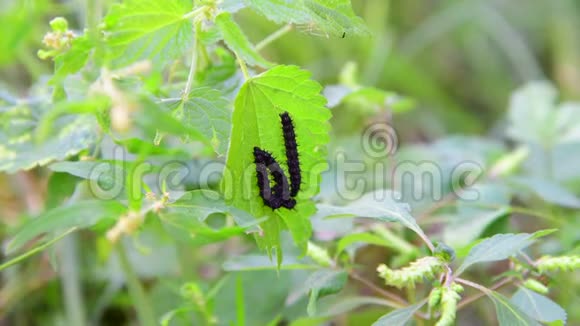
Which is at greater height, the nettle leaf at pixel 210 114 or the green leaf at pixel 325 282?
the nettle leaf at pixel 210 114

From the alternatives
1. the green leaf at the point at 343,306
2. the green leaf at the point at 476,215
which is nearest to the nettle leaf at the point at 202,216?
the green leaf at the point at 343,306

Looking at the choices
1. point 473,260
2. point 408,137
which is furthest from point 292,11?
point 408,137

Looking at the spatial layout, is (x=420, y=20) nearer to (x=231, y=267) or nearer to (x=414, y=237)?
(x=414, y=237)

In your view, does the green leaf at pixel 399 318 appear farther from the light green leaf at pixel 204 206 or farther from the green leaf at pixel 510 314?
the light green leaf at pixel 204 206

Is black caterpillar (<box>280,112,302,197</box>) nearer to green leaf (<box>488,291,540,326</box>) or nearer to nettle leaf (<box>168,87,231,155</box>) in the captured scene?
nettle leaf (<box>168,87,231,155</box>)

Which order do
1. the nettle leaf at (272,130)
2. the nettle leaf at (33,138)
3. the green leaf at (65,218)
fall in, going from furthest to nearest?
the nettle leaf at (33,138)
the nettle leaf at (272,130)
the green leaf at (65,218)

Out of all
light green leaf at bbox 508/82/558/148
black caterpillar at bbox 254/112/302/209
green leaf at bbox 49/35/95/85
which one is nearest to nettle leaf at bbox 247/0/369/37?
black caterpillar at bbox 254/112/302/209

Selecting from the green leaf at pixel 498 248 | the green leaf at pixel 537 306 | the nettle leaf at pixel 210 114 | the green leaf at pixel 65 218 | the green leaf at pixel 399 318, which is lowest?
the green leaf at pixel 537 306
